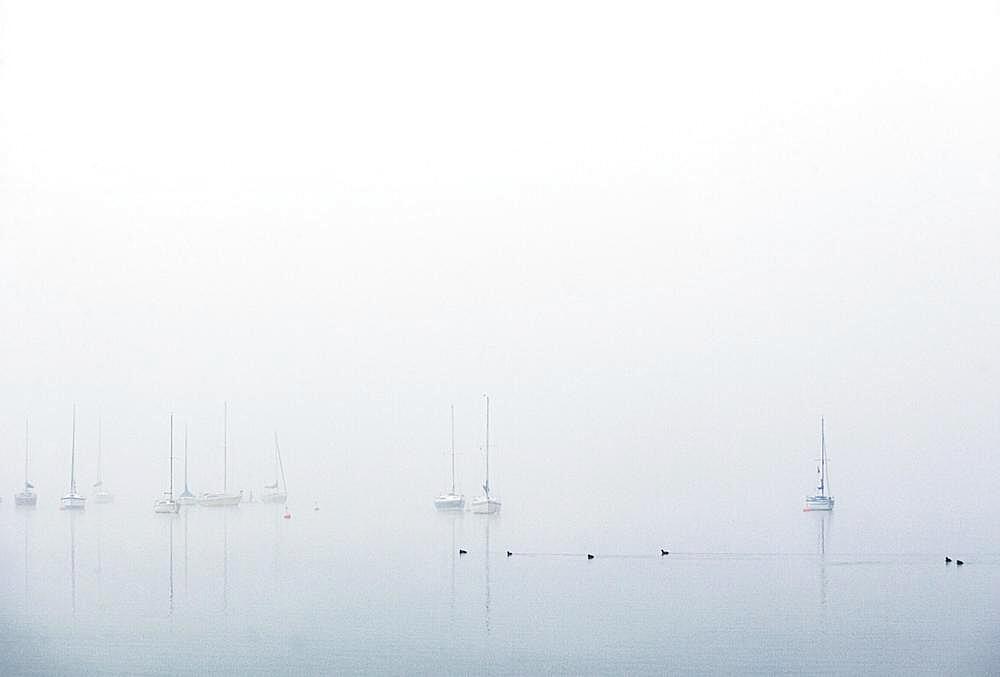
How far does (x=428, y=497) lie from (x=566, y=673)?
26.6 m

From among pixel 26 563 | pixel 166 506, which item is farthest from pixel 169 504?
pixel 26 563

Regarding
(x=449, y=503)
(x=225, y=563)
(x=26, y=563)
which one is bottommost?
(x=449, y=503)

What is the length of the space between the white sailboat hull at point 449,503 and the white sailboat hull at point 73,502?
754cm

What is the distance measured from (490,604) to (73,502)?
Result: 63.9ft

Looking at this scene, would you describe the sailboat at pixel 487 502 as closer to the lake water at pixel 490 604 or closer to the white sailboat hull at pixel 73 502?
the lake water at pixel 490 604

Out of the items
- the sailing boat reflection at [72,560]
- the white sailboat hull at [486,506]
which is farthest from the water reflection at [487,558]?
the sailing boat reflection at [72,560]

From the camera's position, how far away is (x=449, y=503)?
1237 inches

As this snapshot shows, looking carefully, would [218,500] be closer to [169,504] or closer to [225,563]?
[169,504]

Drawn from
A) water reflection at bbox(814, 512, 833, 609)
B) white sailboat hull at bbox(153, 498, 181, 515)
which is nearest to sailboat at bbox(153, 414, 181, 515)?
white sailboat hull at bbox(153, 498, 181, 515)

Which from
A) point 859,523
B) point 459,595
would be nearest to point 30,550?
point 459,595

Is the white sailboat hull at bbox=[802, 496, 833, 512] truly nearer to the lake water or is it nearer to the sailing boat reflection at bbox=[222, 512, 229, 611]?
the lake water

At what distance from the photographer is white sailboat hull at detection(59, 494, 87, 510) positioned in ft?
105

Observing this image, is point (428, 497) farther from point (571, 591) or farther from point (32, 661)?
point (32, 661)

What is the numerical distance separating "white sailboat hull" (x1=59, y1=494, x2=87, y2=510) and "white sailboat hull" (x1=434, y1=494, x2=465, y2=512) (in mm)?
7541
